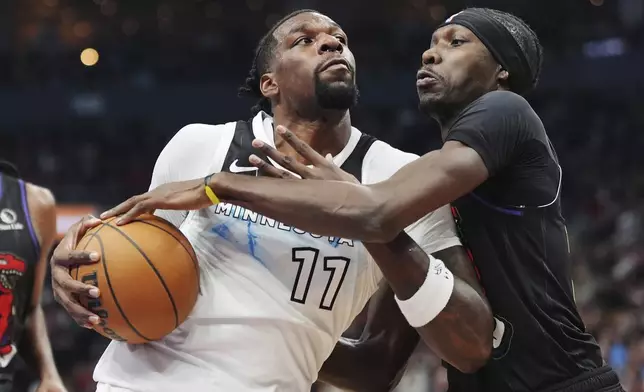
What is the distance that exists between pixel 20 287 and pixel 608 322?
19.0 ft

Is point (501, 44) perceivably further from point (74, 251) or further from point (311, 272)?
point (74, 251)

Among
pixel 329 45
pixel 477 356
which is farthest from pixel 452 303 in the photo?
pixel 329 45

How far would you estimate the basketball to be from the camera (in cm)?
324

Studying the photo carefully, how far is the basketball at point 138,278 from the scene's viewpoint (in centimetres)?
324

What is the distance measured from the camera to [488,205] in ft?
11.2

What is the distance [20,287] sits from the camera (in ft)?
16.3

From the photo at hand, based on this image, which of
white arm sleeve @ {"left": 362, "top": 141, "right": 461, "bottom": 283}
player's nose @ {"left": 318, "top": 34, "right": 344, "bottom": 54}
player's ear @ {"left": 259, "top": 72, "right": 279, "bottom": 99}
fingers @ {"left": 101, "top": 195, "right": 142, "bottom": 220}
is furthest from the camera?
player's ear @ {"left": 259, "top": 72, "right": 279, "bottom": 99}

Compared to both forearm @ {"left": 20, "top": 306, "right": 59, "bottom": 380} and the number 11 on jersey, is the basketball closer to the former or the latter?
the number 11 on jersey

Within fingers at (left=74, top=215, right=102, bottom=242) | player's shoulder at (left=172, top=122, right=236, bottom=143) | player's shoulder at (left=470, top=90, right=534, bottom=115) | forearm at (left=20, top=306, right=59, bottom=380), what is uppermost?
player's shoulder at (left=470, top=90, right=534, bottom=115)

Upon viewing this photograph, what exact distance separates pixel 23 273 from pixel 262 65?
1.84 m

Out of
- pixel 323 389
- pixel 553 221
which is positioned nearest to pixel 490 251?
pixel 553 221

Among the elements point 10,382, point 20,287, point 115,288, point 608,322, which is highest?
point 115,288

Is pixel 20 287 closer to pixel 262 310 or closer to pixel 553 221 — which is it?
pixel 262 310

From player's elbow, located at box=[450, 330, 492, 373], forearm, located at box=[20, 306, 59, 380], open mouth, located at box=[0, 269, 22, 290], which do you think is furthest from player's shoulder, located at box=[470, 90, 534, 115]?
forearm, located at box=[20, 306, 59, 380]
